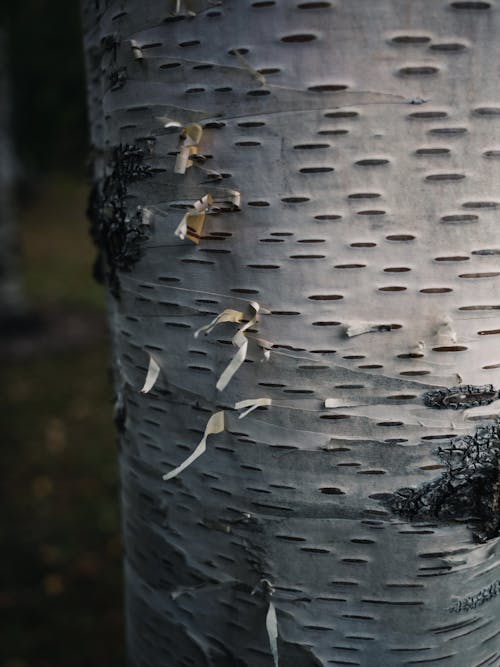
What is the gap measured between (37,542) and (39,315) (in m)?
4.27

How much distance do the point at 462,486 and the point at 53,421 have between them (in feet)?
15.7

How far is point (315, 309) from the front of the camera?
1.03 metres

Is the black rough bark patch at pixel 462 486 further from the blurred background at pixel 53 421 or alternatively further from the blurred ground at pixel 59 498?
the blurred ground at pixel 59 498

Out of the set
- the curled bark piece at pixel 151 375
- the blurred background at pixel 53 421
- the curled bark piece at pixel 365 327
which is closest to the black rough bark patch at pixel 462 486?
the curled bark piece at pixel 365 327

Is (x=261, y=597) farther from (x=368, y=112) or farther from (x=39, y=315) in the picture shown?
(x=39, y=315)

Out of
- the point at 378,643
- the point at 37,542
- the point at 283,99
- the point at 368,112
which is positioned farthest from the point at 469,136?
the point at 37,542

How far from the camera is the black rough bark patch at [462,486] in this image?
3.57 feet

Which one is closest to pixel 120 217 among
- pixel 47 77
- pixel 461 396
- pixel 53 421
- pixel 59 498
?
pixel 461 396

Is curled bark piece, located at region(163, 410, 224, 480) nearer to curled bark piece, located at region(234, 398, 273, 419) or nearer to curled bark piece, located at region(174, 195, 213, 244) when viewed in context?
curled bark piece, located at region(234, 398, 273, 419)

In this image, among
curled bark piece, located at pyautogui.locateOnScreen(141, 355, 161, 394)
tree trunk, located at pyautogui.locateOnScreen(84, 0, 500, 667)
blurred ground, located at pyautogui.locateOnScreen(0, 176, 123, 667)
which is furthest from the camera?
blurred ground, located at pyautogui.locateOnScreen(0, 176, 123, 667)

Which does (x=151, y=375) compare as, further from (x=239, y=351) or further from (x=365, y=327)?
(x=365, y=327)

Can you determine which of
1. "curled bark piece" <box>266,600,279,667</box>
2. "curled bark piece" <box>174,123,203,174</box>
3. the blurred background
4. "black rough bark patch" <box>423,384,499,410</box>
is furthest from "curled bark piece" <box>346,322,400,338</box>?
the blurred background

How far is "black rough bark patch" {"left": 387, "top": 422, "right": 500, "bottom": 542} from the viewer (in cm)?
109

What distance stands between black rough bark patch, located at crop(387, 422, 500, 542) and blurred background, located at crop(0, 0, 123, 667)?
124 cm
